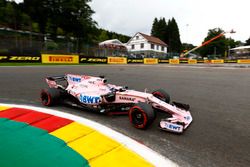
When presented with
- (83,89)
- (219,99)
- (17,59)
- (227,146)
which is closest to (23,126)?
(83,89)

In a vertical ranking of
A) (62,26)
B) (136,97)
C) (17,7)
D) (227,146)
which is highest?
(17,7)

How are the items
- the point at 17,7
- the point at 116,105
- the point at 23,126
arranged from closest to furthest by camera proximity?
1. the point at 23,126
2. the point at 116,105
3. the point at 17,7

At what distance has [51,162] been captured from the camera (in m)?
2.21

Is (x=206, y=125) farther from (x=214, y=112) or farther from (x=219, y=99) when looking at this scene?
(x=219, y=99)

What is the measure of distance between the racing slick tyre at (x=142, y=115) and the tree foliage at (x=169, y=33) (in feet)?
269

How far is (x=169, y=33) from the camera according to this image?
3278 inches

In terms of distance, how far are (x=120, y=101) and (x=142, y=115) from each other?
0.75 m

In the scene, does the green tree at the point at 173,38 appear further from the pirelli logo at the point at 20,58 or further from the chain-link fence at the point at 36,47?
the pirelli logo at the point at 20,58

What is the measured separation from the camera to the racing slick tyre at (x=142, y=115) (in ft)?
10.2

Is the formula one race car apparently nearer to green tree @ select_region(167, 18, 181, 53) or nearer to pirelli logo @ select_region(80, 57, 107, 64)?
pirelli logo @ select_region(80, 57, 107, 64)

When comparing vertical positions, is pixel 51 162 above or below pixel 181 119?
below

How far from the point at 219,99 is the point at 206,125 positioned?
2386mm

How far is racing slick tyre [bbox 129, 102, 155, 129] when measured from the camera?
10.2 feet

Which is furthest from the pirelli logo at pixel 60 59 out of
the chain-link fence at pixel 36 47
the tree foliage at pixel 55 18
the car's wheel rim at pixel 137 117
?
the car's wheel rim at pixel 137 117
